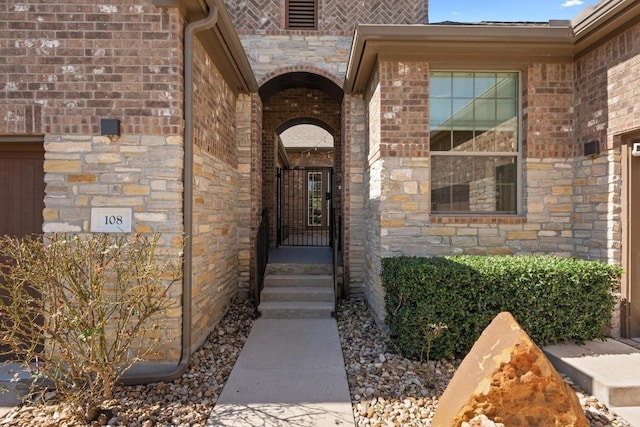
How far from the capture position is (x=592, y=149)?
4.16 meters

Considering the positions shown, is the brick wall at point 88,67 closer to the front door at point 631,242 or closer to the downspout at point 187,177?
the downspout at point 187,177

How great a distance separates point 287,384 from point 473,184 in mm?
3323

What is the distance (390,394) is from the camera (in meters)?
3.12

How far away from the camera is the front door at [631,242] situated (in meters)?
3.89

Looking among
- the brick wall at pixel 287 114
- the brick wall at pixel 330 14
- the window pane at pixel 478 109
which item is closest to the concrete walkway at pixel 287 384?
the window pane at pixel 478 109

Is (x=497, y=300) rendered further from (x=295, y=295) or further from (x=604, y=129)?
(x=295, y=295)

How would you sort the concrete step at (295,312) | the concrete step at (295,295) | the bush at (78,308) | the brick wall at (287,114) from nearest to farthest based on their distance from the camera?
the bush at (78,308), the concrete step at (295,312), the concrete step at (295,295), the brick wall at (287,114)

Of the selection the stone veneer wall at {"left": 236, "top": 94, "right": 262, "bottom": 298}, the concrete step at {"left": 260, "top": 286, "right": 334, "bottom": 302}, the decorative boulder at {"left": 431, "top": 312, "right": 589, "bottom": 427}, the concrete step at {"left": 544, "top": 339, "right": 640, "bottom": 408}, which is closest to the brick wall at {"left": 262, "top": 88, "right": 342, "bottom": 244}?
the stone veneer wall at {"left": 236, "top": 94, "right": 262, "bottom": 298}

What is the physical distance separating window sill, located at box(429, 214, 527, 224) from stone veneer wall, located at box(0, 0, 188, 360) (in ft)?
9.98

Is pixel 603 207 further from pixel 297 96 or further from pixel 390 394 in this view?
pixel 297 96

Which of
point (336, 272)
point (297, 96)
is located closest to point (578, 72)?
point (336, 272)

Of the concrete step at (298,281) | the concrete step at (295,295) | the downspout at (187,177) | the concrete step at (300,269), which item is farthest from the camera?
the concrete step at (300,269)

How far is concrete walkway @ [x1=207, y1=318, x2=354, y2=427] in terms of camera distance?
2803mm

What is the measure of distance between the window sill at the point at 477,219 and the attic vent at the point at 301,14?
424 centimetres
